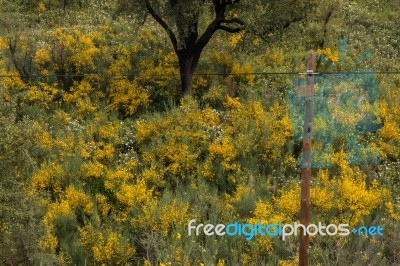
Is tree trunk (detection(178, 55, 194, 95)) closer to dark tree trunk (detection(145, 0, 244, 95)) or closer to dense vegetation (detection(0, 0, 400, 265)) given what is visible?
dark tree trunk (detection(145, 0, 244, 95))

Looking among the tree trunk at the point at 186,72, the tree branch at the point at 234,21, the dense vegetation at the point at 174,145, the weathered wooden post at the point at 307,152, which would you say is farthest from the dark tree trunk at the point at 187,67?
the weathered wooden post at the point at 307,152

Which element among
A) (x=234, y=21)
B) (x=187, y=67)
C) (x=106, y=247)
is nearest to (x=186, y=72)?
(x=187, y=67)

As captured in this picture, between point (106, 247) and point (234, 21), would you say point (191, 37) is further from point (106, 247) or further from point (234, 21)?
point (106, 247)

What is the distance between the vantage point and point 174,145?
14297 millimetres

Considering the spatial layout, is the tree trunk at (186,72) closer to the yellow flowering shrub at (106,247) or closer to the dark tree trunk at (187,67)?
the dark tree trunk at (187,67)

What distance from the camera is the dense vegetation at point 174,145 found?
10.5m

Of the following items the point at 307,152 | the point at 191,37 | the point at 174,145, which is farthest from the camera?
the point at 191,37

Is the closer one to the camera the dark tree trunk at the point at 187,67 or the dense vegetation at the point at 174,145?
the dense vegetation at the point at 174,145

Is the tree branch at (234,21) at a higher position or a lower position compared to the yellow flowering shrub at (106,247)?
A: higher

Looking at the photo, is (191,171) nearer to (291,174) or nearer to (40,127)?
(291,174)

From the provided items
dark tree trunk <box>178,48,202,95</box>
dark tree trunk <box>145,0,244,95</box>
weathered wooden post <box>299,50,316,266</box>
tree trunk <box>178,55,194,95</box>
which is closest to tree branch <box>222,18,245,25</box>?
dark tree trunk <box>145,0,244,95</box>

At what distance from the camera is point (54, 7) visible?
Result: 82.0ft

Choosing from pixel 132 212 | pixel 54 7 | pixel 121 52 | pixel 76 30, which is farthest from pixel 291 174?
pixel 54 7

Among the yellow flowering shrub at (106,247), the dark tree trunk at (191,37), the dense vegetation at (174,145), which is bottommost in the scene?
the yellow flowering shrub at (106,247)
